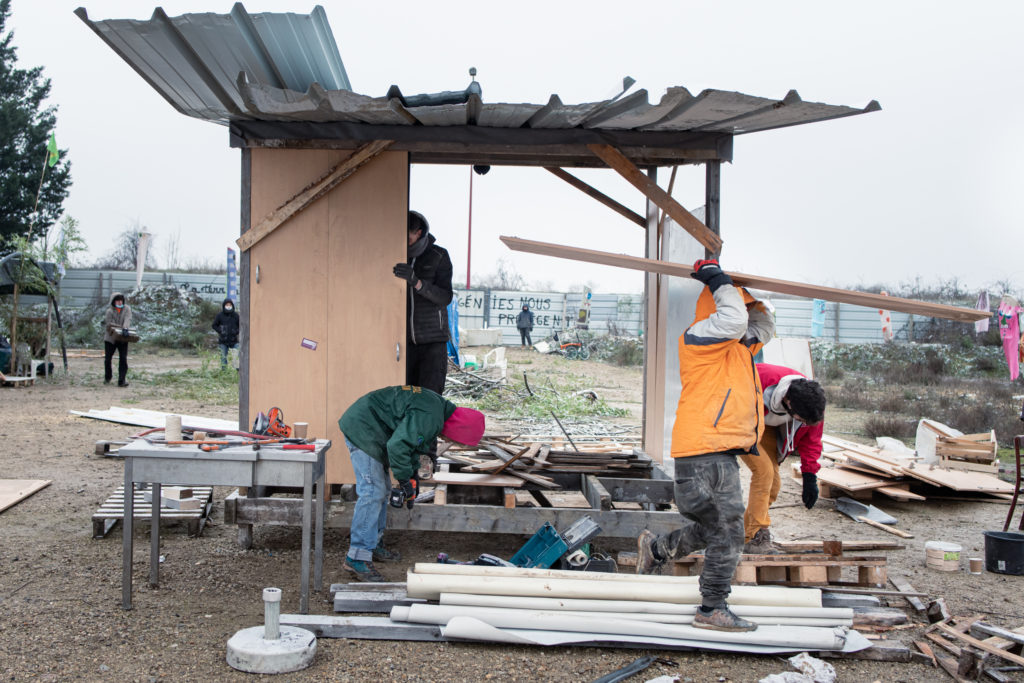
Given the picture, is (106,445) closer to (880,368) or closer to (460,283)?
(880,368)

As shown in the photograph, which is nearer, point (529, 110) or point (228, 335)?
point (529, 110)

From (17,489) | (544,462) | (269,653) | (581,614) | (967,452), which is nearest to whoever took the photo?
(269,653)

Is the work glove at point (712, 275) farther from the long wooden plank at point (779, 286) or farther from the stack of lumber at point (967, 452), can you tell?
the stack of lumber at point (967, 452)

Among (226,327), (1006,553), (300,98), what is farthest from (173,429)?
(226,327)

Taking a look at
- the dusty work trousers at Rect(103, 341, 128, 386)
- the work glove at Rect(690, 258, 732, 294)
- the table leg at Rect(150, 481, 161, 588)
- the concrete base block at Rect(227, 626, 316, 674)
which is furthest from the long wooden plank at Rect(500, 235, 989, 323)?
the dusty work trousers at Rect(103, 341, 128, 386)

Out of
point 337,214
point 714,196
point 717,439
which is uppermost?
point 714,196

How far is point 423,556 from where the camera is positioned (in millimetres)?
6246

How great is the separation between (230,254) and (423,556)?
19.9 metres

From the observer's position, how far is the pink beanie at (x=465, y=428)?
5.16 metres

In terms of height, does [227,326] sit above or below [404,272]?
below

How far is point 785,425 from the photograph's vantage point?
569 centimetres

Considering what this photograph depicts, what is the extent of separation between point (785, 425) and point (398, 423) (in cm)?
274

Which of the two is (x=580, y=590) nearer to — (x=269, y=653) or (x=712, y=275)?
(x=269, y=653)

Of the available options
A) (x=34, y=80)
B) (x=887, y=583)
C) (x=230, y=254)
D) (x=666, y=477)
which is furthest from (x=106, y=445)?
(x=34, y=80)
